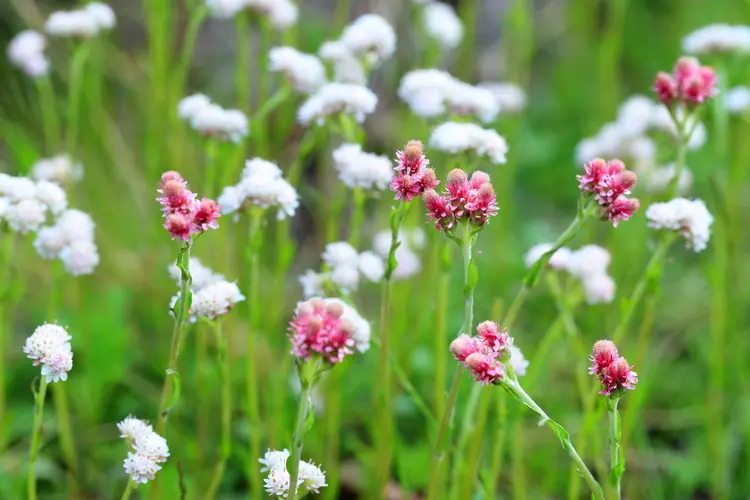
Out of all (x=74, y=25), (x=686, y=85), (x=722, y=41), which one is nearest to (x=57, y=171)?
(x=74, y=25)

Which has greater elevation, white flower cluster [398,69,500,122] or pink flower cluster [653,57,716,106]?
white flower cluster [398,69,500,122]

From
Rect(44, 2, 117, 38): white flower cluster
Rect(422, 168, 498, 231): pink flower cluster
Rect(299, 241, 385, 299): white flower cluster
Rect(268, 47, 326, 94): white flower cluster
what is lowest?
Rect(422, 168, 498, 231): pink flower cluster

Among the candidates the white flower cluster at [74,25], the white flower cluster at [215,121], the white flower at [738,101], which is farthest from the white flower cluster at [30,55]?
the white flower at [738,101]

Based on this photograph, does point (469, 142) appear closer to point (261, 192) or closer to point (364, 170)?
point (364, 170)

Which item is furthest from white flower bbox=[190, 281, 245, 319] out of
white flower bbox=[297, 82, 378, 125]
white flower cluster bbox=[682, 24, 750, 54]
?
white flower cluster bbox=[682, 24, 750, 54]

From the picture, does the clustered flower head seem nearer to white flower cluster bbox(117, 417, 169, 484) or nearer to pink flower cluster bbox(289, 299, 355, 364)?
pink flower cluster bbox(289, 299, 355, 364)

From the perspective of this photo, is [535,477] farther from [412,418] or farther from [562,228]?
[562,228]
